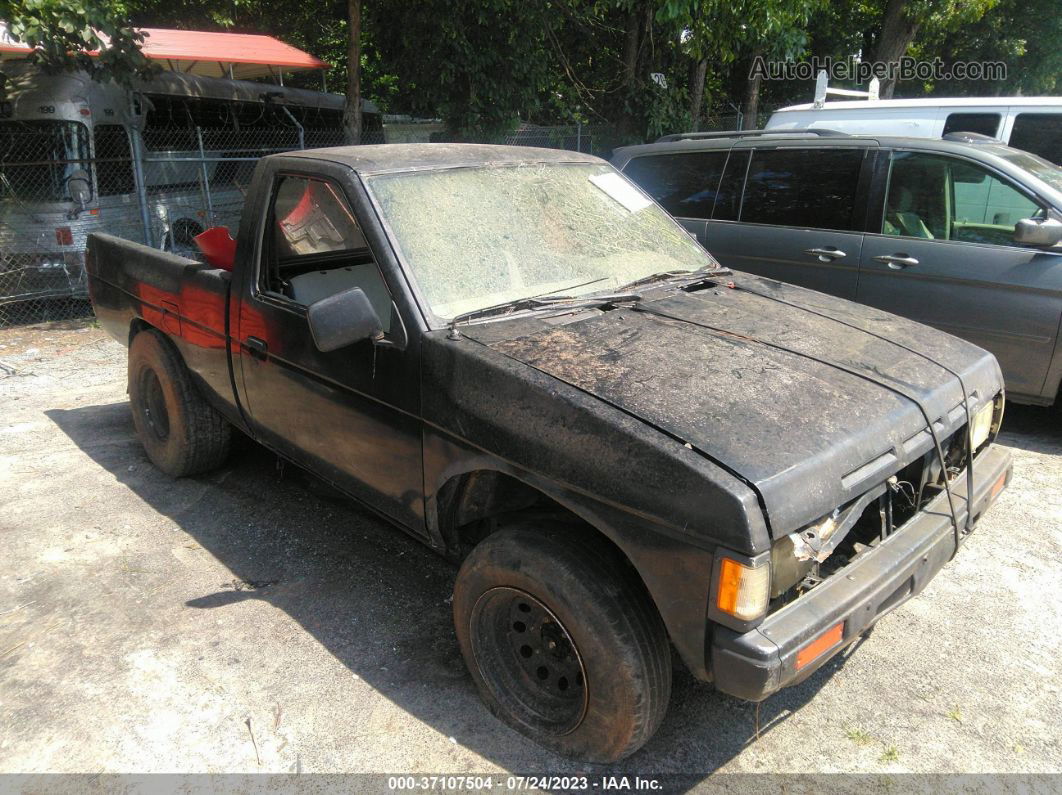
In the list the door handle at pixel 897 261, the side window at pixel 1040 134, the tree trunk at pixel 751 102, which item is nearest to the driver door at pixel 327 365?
the door handle at pixel 897 261

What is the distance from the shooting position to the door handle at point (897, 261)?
523 centimetres

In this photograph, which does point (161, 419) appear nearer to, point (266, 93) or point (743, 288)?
point (743, 288)

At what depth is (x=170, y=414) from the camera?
4.44 metres

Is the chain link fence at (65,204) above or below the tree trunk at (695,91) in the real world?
below

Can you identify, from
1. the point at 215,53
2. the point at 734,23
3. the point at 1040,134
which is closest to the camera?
the point at 1040,134

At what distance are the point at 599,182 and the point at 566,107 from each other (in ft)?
33.1

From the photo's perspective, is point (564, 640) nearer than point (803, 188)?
Yes

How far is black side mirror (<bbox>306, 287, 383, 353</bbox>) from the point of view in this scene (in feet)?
8.85

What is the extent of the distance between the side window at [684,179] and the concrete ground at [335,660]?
298 cm

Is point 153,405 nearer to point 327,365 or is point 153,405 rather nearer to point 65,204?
point 327,365

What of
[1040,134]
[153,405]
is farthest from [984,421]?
[1040,134]

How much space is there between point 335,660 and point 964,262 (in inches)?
175

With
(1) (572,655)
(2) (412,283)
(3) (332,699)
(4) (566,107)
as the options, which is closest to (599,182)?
(2) (412,283)

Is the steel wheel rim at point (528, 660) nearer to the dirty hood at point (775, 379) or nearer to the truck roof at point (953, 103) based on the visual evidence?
the dirty hood at point (775, 379)
